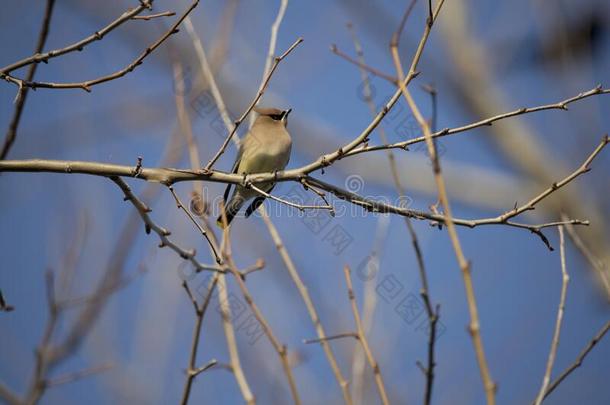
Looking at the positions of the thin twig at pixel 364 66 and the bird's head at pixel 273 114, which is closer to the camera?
the thin twig at pixel 364 66

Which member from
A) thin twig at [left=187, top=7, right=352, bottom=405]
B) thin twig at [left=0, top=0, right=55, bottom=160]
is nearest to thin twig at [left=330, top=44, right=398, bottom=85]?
thin twig at [left=187, top=7, right=352, bottom=405]

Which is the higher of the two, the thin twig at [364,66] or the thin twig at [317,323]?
the thin twig at [364,66]

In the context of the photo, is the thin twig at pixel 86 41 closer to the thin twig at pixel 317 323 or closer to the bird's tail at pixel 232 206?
the thin twig at pixel 317 323

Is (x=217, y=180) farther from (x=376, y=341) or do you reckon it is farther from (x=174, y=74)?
(x=376, y=341)

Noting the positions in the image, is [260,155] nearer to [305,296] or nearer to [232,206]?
[232,206]

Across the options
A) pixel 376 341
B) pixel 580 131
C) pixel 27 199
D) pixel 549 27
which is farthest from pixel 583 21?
pixel 27 199

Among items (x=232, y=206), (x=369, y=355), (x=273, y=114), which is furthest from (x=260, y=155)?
(x=369, y=355)

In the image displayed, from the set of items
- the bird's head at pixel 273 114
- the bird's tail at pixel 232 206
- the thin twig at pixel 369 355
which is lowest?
the thin twig at pixel 369 355

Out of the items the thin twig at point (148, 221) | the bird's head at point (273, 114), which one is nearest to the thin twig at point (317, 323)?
the thin twig at point (148, 221)

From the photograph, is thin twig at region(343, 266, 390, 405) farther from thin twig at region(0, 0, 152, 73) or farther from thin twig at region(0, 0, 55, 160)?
thin twig at region(0, 0, 55, 160)

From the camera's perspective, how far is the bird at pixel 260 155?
5.06 metres

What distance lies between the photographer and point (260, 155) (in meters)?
5.06

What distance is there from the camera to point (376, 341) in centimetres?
504

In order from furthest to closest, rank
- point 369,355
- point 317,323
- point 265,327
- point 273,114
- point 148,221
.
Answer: point 273,114 → point 148,221 → point 317,323 → point 265,327 → point 369,355
